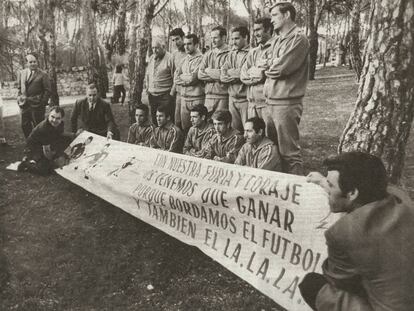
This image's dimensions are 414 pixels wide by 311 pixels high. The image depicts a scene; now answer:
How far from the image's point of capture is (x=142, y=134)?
24.9 feet

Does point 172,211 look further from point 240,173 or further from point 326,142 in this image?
point 326,142

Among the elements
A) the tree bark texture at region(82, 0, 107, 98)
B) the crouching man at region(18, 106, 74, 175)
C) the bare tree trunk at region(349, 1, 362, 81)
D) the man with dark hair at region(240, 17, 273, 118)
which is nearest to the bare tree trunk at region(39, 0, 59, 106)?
the tree bark texture at region(82, 0, 107, 98)

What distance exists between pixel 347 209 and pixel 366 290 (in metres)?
0.44

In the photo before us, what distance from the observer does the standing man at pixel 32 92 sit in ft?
32.4

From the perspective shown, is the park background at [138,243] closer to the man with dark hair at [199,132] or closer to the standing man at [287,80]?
the standing man at [287,80]

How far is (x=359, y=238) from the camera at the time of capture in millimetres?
2303

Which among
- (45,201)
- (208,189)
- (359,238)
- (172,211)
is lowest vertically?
(45,201)

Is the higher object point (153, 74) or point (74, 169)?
point (153, 74)

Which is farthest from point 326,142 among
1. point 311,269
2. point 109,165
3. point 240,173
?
point 311,269

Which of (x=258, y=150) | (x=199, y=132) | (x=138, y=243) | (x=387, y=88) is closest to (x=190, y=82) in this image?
(x=199, y=132)

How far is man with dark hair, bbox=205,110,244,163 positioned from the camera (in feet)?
20.6

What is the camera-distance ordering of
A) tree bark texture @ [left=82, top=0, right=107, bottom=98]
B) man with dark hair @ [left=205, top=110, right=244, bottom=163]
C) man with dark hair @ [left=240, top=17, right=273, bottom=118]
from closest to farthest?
man with dark hair @ [left=205, top=110, right=244, bottom=163]
man with dark hair @ [left=240, top=17, right=273, bottom=118]
tree bark texture @ [left=82, top=0, right=107, bottom=98]

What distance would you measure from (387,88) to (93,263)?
3.32 metres

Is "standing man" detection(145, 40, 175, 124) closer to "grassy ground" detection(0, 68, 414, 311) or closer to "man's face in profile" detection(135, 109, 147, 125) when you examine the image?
"man's face in profile" detection(135, 109, 147, 125)
